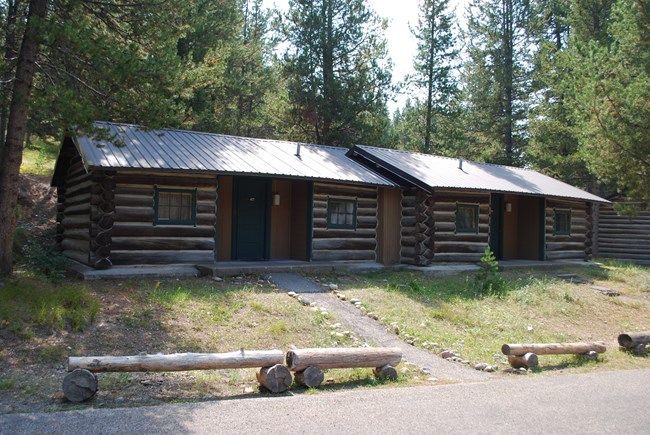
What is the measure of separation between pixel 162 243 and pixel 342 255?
5.03 meters

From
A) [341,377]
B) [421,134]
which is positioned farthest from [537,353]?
[421,134]

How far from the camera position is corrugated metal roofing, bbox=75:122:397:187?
1251 cm

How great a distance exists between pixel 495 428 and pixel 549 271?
46.9 ft

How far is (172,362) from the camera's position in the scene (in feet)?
21.2

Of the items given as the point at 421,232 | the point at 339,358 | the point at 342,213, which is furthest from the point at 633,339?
the point at 342,213

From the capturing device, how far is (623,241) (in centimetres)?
2430

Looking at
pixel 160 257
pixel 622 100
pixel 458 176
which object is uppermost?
pixel 622 100

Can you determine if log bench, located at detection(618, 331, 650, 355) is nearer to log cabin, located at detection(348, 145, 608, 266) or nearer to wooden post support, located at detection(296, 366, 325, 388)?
wooden post support, located at detection(296, 366, 325, 388)

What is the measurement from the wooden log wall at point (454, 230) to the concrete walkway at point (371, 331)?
5310 mm

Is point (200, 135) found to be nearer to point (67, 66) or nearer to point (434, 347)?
point (67, 66)

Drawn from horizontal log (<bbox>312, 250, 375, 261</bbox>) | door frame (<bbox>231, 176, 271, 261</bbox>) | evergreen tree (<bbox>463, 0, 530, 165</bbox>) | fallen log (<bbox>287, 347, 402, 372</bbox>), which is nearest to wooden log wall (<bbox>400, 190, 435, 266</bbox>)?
horizontal log (<bbox>312, 250, 375, 261</bbox>)

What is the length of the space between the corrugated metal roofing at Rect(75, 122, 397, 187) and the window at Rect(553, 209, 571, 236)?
317 inches

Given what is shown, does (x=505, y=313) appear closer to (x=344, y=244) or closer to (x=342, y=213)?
(x=344, y=244)

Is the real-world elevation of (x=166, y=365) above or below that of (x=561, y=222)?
below
